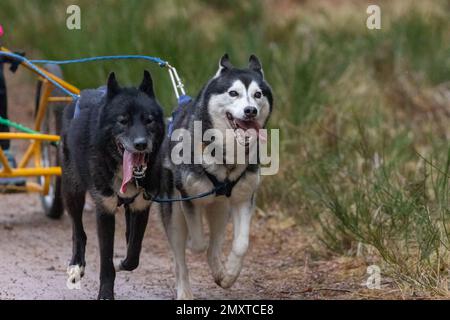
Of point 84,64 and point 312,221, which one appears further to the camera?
point 84,64

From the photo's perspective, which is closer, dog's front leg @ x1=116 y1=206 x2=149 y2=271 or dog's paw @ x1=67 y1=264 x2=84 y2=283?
dog's front leg @ x1=116 y1=206 x2=149 y2=271

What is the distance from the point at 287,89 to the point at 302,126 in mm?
553

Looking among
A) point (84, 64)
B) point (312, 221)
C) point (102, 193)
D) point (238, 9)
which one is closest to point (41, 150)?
point (84, 64)

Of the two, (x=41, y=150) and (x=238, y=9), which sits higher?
(x=238, y=9)

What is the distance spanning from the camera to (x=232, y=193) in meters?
5.29

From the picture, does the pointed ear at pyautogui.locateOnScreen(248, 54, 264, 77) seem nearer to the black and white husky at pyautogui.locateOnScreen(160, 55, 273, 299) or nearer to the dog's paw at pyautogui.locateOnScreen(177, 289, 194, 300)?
the black and white husky at pyautogui.locateOnScreen(160, 55, 273, 299)

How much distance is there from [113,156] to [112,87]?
14.5 inches

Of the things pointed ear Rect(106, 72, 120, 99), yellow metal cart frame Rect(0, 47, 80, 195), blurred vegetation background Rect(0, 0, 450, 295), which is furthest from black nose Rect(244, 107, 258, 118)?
yellow metal cart frame Rect(0, 47, 80, 195)

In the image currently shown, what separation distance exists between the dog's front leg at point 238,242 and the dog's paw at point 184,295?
0.78ft

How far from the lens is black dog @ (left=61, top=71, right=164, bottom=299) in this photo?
16.4ft

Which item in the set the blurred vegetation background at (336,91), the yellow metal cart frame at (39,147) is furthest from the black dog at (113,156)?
the blurred vegetation background at (336,91)

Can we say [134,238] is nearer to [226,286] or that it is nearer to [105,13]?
[226,286]

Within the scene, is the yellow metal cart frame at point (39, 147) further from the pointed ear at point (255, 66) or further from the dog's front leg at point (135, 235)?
the pointed ear at point (255, 66)

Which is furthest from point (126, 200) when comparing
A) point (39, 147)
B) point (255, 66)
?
point (39, 147)
